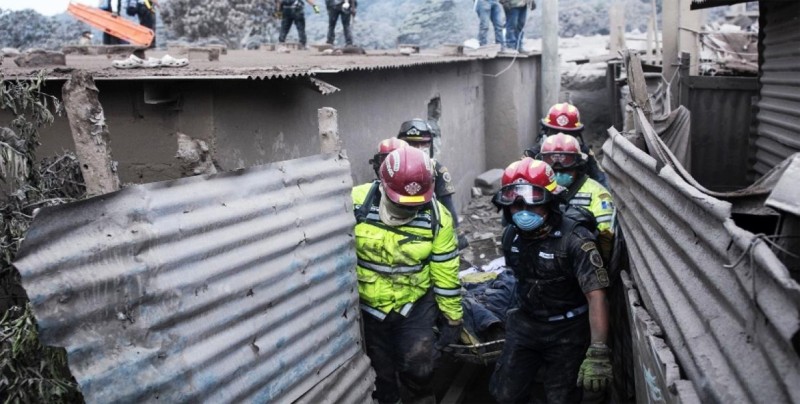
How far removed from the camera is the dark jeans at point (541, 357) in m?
4.54

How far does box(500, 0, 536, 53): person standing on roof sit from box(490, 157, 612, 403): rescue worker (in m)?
10.2

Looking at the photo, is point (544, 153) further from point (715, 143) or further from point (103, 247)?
point (103, 247)

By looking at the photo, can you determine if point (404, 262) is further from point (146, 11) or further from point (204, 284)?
point (146, 11)

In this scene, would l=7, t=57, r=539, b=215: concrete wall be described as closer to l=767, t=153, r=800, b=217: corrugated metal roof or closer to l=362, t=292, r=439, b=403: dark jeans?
l=362, t=292, r=439, b=403: dark jeans

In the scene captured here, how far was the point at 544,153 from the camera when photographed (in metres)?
5.86

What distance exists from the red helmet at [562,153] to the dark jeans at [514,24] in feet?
29.0

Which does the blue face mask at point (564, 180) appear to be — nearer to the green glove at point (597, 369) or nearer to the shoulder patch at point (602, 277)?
the shoulder patch at point (602, 277)

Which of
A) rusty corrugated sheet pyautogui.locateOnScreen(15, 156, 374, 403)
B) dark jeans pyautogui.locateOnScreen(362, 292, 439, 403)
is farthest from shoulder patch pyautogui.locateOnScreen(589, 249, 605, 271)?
rusty corrugated sheet pyautogui.locateOnScreen(15, 156, 374, 403)

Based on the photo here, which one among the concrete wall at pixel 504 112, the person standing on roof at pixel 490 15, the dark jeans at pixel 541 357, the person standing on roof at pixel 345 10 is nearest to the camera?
the dark jeans at pixel 541 357

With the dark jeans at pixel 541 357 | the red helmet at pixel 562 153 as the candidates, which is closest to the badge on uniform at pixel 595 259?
the dark jeans at pixel 541 357

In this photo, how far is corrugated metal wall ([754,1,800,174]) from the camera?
5.50 m

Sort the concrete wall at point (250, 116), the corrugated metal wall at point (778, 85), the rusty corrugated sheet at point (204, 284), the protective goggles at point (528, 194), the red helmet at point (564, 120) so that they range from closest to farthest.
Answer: the rusty corrugated sheet at point (204, 284) → the protective goggles at point (528, 194) → the concrete wall at point (250, 116) → the corrugated metal wall at point (778, 85) → the red helmet at point (564, 120)

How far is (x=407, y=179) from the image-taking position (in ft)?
14.5

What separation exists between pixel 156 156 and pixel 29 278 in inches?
106
